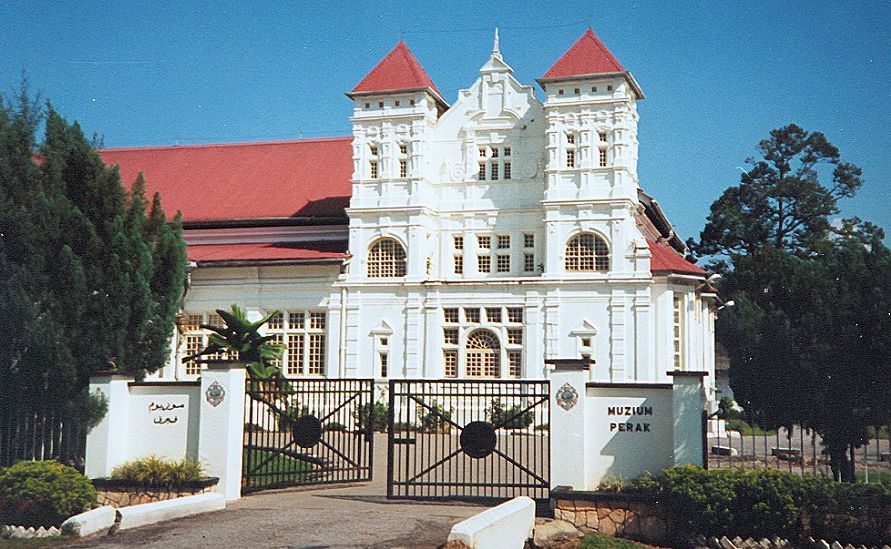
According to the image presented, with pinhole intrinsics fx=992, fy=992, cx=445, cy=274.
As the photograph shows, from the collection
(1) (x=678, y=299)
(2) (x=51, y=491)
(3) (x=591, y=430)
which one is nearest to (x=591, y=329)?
(1) (x=678, y=299)

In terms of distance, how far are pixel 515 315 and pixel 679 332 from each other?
5.32 meters

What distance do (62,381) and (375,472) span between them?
6.87 meters

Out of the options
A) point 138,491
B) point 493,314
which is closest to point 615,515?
point 138,491

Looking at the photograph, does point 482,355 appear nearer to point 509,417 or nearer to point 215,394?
point 509,417

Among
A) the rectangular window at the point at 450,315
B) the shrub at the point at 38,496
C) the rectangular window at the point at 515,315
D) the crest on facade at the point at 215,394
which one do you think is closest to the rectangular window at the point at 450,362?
the rectangular window at the point at 450,315

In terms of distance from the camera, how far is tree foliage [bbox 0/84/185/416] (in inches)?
626

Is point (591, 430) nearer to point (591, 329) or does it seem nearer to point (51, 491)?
point (51, 491)

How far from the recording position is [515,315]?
3148cm

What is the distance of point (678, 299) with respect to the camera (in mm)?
31688

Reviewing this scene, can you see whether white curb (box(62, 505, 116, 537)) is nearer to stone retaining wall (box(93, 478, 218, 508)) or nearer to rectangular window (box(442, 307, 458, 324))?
stone retaining wall (box(93, 478, 218, 508))

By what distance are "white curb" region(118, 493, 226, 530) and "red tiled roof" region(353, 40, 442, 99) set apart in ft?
65.8

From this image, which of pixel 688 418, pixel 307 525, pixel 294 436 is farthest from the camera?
pixel 294 436

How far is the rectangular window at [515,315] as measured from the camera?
31.4m

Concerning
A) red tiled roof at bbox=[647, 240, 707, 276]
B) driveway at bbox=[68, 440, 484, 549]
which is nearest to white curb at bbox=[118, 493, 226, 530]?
driveway at bbox=[68, 440, 484, 549]
